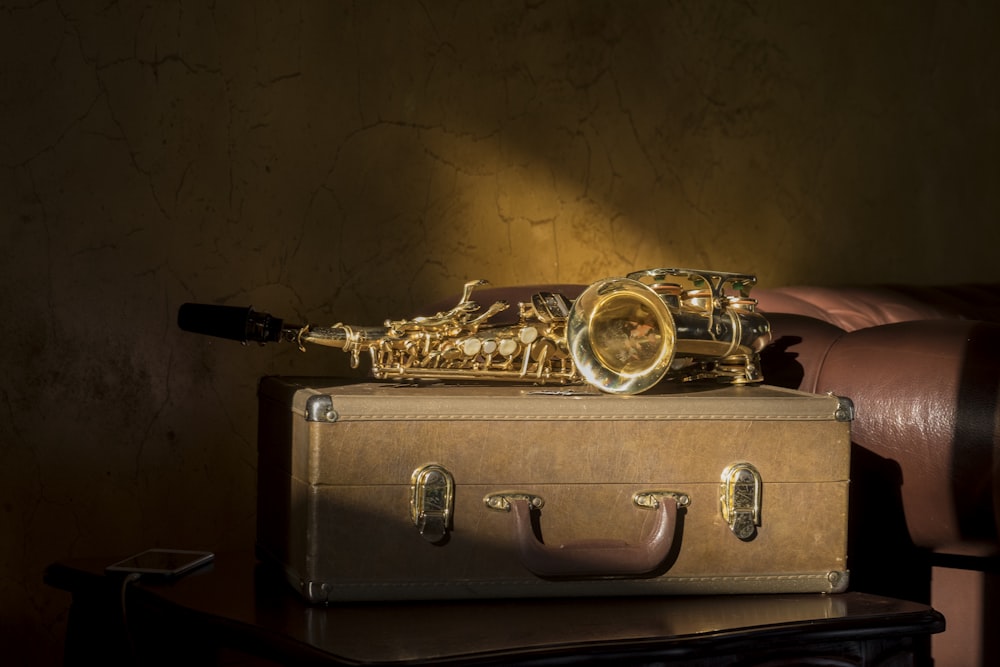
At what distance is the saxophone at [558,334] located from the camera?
1.59m

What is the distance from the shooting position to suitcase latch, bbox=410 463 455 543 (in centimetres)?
141

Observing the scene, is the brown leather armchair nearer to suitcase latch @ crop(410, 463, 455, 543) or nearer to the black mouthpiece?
suitcase latch @ crop(410, 463, 455, 543)

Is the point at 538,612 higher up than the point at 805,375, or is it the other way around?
the point at 805,375

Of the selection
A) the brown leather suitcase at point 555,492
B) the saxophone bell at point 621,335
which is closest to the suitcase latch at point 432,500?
the brown leather suitcase at point 555,492

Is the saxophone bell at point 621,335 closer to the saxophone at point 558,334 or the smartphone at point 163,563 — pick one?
the saxophone at point 558,334

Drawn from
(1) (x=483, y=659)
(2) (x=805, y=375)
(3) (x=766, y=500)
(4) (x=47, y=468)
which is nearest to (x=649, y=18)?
(2) (x=805, y=375)

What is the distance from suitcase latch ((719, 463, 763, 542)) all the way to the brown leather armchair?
0.72 feet

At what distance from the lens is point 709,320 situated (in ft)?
5.44

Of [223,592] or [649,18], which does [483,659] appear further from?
[649,18]

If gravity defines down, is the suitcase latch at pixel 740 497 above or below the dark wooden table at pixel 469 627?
above

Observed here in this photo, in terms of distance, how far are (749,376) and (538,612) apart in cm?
55

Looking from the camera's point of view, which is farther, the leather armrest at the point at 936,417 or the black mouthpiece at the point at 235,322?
the black mouthpiece at the point at 235,322

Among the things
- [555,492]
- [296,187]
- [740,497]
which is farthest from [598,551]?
[296,187]

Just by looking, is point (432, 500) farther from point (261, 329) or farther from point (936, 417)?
point (936, 417)
